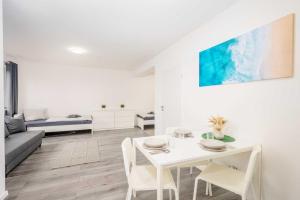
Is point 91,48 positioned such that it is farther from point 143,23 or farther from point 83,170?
point 83,170

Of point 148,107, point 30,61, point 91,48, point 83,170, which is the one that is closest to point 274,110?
point 83,170

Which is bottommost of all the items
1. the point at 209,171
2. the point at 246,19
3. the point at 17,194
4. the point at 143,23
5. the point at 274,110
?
the point at 17,194

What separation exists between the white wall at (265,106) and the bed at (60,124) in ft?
12.3

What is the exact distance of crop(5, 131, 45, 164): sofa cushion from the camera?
2.06 meters

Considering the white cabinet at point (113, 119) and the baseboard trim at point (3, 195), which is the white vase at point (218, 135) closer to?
the baseboard trim at point (3, 195)

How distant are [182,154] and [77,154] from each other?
8.22ft

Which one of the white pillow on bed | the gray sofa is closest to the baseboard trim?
the gray sofa

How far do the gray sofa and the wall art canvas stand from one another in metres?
3.11

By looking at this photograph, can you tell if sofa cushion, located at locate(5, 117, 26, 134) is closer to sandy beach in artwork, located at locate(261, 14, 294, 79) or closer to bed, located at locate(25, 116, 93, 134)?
bed, located at locate(25, 116, 93, 134)

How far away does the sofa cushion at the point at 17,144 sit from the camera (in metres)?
2.06

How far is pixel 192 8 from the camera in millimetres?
1896

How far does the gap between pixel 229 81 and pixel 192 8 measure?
108 cm

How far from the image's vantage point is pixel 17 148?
88.2 inches

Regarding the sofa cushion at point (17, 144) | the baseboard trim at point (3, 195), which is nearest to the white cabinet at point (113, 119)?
the sofa cushion at point (17, 144)
